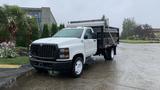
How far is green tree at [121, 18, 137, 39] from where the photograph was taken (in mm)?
86812

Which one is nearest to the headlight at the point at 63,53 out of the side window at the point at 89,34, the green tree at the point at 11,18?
the side window at the point at 89,34

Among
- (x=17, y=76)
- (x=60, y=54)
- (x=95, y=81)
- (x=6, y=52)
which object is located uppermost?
(x=60, y=54)

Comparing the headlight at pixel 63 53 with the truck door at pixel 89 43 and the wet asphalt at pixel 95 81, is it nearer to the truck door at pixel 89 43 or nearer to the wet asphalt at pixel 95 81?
the wet asphalt at pixel 95 81

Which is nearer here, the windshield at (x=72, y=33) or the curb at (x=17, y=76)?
the curb at (x=17, y=76)

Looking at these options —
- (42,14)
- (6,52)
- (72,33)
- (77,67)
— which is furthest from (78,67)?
(42,14)

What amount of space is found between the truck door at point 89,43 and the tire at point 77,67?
2.68 feet

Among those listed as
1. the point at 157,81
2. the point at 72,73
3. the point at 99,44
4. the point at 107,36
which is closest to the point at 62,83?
the point at 72,73

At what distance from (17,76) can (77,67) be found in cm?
232

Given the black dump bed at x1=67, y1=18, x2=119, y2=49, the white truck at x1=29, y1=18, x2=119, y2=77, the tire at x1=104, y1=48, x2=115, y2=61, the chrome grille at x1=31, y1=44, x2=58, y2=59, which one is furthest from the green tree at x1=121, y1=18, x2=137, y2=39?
the chrome grille at x1=31, y1=44, x2=58, y2=59

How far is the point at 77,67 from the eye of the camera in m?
9.06

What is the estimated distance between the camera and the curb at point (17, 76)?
23.9ft

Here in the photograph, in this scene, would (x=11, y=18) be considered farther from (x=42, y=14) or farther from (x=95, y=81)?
(x=42, y=14)

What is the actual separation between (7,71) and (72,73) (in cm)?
266

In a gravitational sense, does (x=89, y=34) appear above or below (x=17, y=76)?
above
